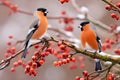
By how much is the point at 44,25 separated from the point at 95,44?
32 cm

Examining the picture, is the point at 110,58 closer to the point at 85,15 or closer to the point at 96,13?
the point at 85,15

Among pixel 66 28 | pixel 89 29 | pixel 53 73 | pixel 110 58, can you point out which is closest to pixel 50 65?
pixel 53 73

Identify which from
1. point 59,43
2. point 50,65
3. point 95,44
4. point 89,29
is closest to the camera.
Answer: point 59,43

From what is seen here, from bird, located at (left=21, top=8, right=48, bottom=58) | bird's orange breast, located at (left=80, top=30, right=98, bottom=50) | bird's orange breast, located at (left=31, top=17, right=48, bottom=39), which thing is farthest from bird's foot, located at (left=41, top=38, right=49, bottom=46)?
bird's orange breast, located at (left=80, top=30, right=98, bottom=50)

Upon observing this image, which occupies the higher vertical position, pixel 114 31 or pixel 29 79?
pixel 114 31

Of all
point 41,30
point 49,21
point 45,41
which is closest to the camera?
point 45,41

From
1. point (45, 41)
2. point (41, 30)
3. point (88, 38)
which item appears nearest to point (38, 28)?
point (41, 30)

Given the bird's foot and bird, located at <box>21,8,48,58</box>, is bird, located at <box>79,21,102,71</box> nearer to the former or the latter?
bird, located at <box>21,8,48,58</box>

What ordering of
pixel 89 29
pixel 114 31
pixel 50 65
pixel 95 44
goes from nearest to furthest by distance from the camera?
pixel 95 44 < pixel 89 29 < pixel 114 31 < pixel 50 65

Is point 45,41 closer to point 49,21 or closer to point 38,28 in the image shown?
point 38,28

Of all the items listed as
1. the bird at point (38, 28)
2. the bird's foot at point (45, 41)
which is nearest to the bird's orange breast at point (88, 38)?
the bird at point (38, 28)

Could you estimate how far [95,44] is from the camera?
254 cm

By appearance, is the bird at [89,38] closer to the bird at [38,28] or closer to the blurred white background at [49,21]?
the bird at [38,28]

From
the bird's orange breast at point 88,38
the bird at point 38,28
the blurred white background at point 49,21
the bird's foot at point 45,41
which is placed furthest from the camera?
the blurred white background at point 49,21
